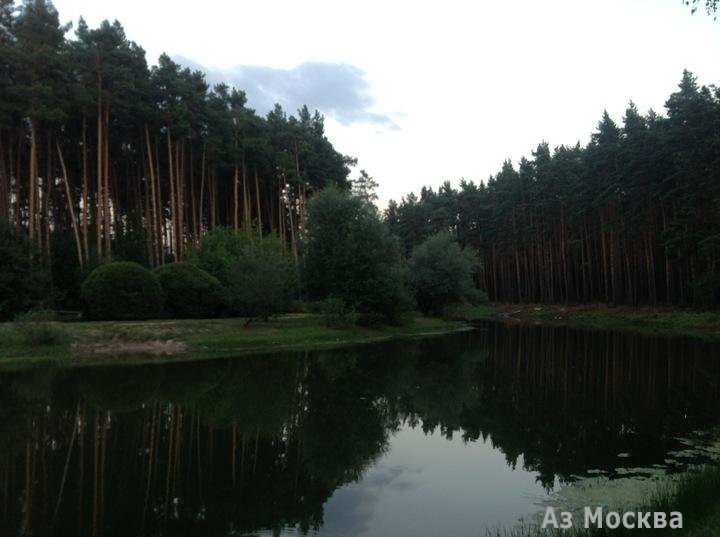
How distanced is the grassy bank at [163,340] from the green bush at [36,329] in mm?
124

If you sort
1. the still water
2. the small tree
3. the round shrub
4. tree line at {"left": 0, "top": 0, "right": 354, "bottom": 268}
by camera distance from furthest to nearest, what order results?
the small tree < tree line at {"left": 0, "top": 0, "right": 354, "bottom": 268} < the round shrub < the still water

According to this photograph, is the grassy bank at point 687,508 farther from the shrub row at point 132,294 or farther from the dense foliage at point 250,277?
the shrub row at point 132,294

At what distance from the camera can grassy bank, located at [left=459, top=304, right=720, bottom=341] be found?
40.3 metres

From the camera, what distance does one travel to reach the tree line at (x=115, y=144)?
36.0 meters

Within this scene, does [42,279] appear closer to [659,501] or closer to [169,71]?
[169,71]

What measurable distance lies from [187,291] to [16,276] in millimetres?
9132

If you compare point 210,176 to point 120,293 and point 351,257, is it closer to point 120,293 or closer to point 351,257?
point 351,257

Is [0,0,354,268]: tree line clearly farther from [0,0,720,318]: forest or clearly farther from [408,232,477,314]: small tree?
[408,232,477,314]: small tree

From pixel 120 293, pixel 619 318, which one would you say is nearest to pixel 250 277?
pixel 120 293

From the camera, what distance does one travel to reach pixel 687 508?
6316 millimetres

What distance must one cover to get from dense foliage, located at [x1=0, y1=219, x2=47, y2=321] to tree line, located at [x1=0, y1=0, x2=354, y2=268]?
358cm

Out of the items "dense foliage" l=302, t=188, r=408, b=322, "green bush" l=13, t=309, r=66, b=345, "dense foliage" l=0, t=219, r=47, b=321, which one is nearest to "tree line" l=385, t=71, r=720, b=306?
"dense foliage" l=302, t=188, r=408, b=322

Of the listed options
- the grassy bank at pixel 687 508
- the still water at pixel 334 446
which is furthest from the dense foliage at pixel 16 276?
the grassy bank at pixel 687 508

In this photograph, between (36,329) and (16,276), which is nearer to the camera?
(36,329)
